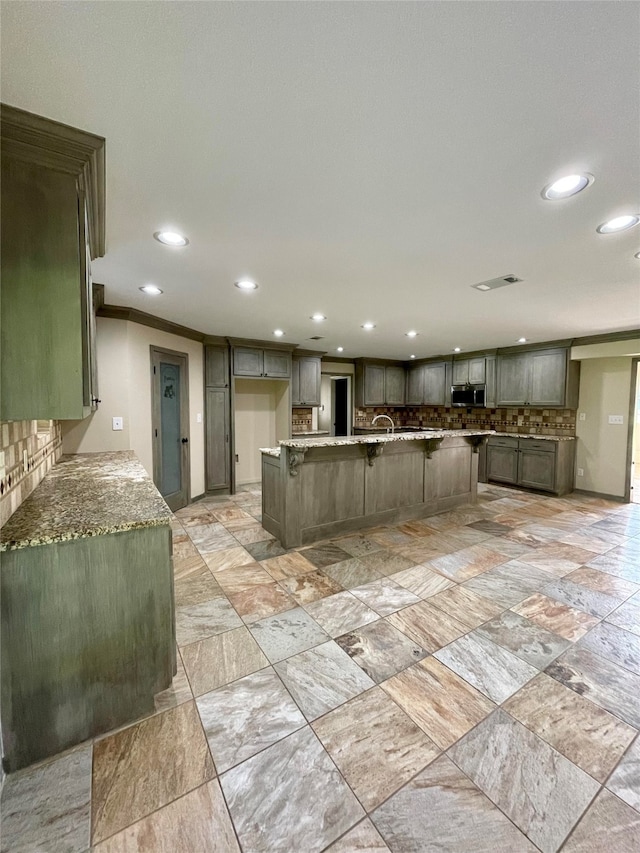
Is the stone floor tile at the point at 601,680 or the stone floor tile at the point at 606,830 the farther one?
the stone floor tile at the point at 601,680

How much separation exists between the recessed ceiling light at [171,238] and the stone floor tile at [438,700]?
8.79 ft

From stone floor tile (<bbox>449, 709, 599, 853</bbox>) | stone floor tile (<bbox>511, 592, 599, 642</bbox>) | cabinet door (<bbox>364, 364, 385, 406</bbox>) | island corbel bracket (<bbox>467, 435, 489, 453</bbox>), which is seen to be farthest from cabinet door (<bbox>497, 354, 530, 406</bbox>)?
stone floor tile (<bbox>449, 709, 599, 853</bbox>)

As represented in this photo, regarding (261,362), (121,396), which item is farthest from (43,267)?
(261,362)

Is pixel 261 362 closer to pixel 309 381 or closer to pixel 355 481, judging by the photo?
pixel 309 381

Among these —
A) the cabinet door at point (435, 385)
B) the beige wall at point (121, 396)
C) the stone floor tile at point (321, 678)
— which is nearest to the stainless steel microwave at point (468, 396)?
the cabinet door at point (435, 385)

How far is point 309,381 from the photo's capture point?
639 centimetres

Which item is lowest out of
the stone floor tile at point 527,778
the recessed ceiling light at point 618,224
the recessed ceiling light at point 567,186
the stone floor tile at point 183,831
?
the stone floor tile at point 527,778

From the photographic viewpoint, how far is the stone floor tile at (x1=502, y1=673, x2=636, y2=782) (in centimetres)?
143

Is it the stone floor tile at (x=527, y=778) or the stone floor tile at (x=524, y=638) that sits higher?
the stone floor tile at (x=524, y=638)

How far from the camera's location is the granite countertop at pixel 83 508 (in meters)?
1.42

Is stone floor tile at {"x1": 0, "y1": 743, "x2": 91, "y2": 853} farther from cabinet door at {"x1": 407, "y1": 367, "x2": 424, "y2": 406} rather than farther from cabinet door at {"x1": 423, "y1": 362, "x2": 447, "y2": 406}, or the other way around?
cabinet door at {"x1": 407, "y1": 367, "x2": 424, "y2": 406}

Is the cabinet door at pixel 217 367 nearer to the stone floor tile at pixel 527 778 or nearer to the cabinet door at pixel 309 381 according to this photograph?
the cabinet door at pixel 309 381

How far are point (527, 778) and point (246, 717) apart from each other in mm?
1158

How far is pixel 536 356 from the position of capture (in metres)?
5.77
